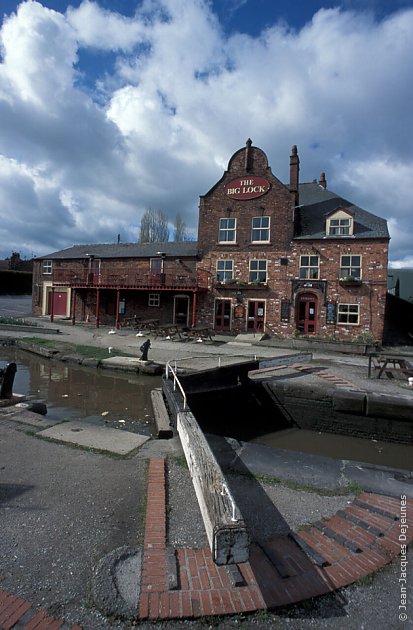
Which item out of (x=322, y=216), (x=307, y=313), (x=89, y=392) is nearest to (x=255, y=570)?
(x=89, y=392)

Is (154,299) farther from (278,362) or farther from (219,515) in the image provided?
(219,515)

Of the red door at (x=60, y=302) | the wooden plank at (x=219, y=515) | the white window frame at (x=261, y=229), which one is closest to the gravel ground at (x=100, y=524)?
the wooden plank at (x=219, y=515)

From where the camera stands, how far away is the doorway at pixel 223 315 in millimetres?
22656

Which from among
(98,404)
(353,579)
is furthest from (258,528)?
(98,404)

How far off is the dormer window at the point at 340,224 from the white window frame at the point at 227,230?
5.70 meters

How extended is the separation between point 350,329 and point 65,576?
19.7m

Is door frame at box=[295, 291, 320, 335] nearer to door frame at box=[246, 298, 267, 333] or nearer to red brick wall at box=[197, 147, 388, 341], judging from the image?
red brick wall at box=[197, 147, 388, 341]

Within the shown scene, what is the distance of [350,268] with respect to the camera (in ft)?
65.7

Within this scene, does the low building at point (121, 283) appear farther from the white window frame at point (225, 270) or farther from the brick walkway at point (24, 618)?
the brick walkway at point (24, 618)

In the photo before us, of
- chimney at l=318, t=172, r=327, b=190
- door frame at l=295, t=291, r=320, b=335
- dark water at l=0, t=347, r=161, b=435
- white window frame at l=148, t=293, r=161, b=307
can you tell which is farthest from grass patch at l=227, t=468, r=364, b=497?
chimney at l=318, t=172, r=327, b=190

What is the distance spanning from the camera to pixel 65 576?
8.45 ft

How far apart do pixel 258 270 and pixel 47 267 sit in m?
18.2

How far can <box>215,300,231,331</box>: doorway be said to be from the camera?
22656 mm

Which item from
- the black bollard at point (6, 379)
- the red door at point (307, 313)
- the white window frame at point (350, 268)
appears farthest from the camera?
the red door at point (307, 313)
